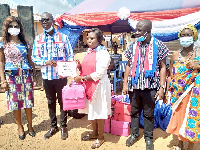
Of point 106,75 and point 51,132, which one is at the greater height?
point 106,75

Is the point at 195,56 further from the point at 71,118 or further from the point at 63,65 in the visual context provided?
the point at 71,118

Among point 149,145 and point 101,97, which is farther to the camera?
point 149,145

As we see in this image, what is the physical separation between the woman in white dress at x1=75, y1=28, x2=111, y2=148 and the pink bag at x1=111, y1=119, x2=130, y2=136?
0.52m

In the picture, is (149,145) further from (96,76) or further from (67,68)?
(67,68)

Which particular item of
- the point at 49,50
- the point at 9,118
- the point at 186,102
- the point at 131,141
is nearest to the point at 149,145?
the point at 131,141

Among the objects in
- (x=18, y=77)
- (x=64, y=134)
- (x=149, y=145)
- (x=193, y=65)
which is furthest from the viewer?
(x=64, y=134)

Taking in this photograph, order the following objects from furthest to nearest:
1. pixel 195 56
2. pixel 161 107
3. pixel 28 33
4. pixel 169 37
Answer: pixel 28 33, pixel 169 37, pixel 161 107, pixel 195 56

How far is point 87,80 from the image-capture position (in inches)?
101

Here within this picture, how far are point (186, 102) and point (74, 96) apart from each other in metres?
1.63

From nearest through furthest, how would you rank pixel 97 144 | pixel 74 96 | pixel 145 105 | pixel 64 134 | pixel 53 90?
pixel 74 96, pixel 145 105, pixel 97 144, pixel 53 90, pixel 64 134

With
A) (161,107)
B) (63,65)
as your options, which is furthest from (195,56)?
(63,65)

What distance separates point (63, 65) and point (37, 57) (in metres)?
0.72

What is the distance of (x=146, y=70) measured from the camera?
2.55 m

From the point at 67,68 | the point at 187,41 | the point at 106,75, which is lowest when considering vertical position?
the point at 106,75
